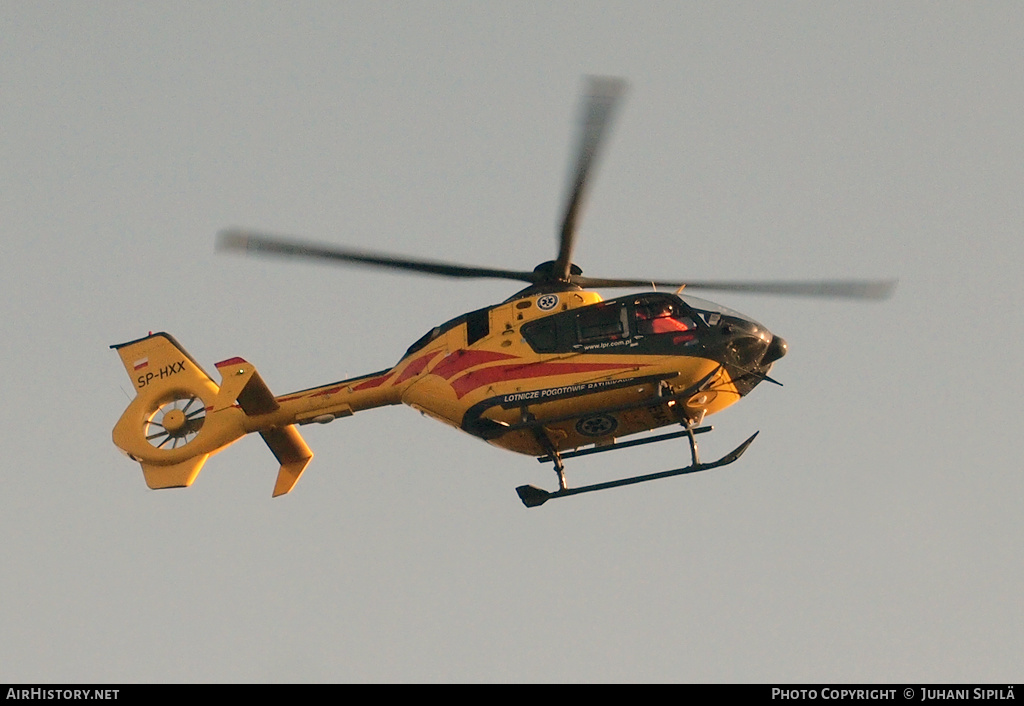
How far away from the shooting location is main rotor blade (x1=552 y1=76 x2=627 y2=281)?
20219mm

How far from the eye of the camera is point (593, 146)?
2106 centimetres

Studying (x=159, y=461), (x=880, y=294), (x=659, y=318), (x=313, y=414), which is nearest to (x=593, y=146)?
(x=659, y=318)

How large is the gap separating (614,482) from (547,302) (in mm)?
2978

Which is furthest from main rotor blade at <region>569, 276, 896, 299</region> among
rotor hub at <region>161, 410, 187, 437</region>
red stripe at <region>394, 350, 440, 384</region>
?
rotor hub at <region>161, 410, 187, 437</region>

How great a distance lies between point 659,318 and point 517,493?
3.29 m

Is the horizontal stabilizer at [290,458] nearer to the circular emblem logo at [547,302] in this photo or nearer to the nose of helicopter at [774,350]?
the circular emblem logo at [547,302]

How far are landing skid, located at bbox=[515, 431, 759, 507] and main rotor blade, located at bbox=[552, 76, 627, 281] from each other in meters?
3.43

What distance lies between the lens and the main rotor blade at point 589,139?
66.3 ft

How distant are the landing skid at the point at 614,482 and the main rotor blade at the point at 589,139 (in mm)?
3431

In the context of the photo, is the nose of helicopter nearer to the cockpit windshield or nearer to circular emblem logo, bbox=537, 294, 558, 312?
the cockpit windshield
